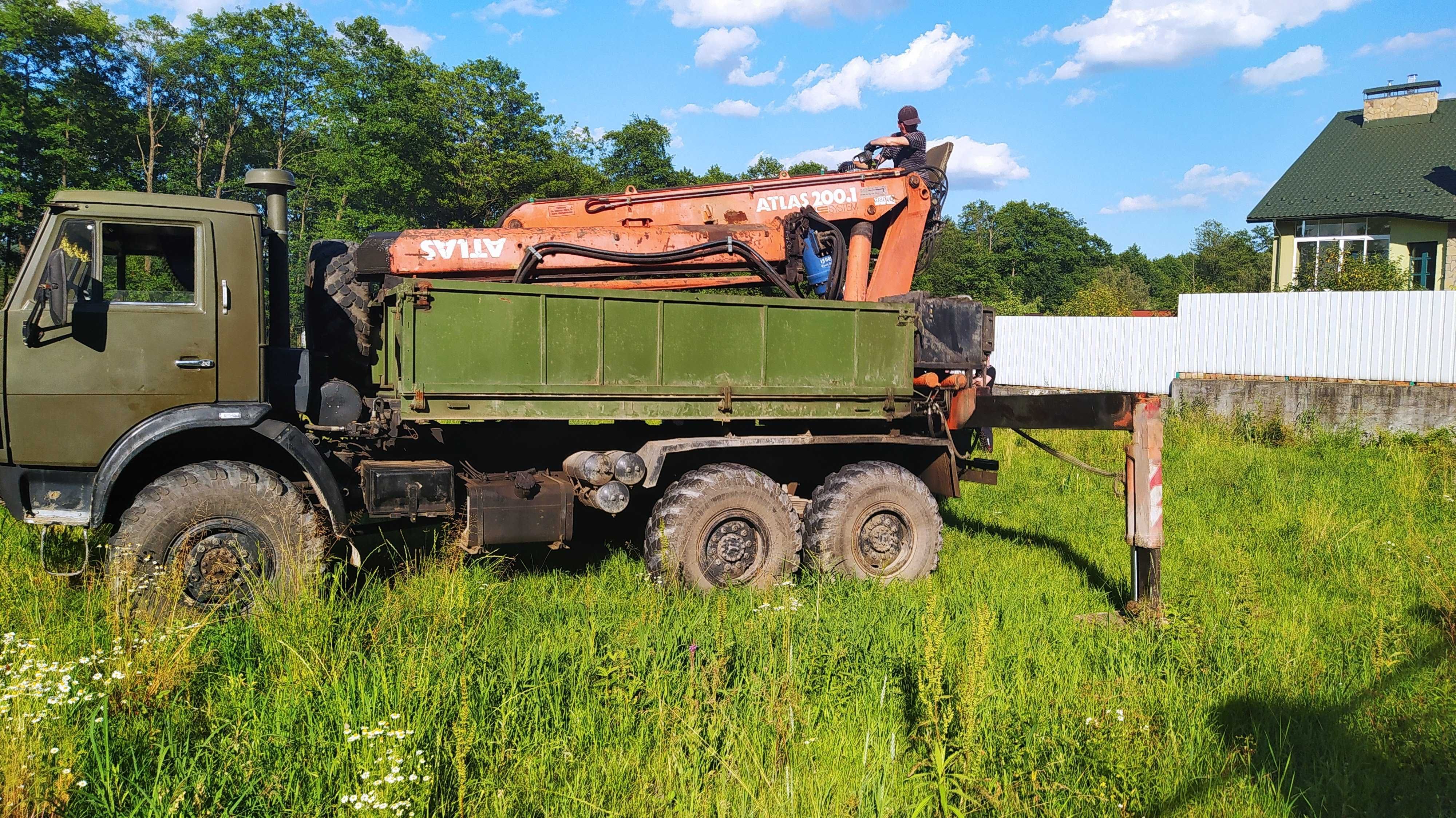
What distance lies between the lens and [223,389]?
5414 millimetres

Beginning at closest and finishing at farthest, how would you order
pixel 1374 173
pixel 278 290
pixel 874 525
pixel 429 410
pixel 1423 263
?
pixel 429 410, pixel 278 290, pixel 874 525, pixel 1423 263, pixel 1374 173

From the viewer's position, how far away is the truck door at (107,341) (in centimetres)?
506

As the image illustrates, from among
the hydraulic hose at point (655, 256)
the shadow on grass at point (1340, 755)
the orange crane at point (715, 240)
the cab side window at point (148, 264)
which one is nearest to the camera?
the shadow on grass at point (1340, 755)

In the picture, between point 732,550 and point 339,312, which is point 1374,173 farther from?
point 339,312

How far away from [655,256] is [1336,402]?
12.6m

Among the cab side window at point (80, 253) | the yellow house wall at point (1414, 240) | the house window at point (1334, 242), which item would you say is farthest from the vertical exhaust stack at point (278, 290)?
the yellow house wall at point (1414, 240)

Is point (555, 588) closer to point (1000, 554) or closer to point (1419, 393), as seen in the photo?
point (1000, 554)

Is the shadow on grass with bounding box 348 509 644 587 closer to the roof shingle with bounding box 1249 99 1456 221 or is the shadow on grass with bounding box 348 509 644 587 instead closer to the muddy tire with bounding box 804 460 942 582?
the muddy tire with bounding box 804 460 942 582

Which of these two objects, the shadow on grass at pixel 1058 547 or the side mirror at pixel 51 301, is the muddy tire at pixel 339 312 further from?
the shadow on grass at pixel 1058 547

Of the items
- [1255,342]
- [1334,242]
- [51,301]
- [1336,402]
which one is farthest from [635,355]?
[1334,242]

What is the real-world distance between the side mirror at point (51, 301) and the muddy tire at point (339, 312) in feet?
5.69

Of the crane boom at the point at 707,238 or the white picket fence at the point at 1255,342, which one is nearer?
the crane boom at the point at 707,238

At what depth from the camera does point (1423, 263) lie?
27203 mm

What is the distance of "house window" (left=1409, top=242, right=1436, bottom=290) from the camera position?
2700 cm
